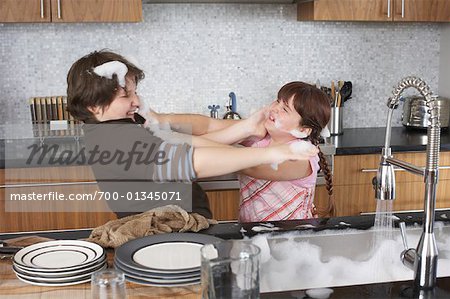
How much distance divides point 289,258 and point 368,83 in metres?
2.40

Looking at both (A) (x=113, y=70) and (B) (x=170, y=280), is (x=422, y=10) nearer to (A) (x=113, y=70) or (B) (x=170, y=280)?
(A) (x=113, y=70)

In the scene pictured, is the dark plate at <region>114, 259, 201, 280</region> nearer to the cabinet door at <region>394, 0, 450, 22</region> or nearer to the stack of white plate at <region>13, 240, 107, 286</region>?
the stack of white plate at <region>13, 240, 107, 286</region>

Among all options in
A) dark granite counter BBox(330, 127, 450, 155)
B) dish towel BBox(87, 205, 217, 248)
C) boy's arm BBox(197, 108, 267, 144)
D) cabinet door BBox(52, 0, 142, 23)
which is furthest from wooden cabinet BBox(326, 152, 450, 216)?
dish towel BBox(87, 205, 217, 248)

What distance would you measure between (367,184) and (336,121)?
0.49 metres

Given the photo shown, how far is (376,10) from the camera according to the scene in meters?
3.47

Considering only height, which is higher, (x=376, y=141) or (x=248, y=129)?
(x=248, y=129)

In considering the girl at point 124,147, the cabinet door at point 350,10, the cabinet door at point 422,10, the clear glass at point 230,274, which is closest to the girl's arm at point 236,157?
the girl at point 124,147

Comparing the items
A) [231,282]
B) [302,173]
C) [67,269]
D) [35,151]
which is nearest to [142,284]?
[67,269]

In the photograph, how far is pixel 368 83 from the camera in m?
3.88

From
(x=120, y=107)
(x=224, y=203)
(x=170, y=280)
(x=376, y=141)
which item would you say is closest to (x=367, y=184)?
(x=376, y=141)

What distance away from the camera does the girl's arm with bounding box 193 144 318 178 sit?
1720 millimetres

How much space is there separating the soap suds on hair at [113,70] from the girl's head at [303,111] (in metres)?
0.56

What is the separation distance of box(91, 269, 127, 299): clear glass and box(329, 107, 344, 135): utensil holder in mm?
2624

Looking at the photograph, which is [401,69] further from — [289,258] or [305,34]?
[289,258]
